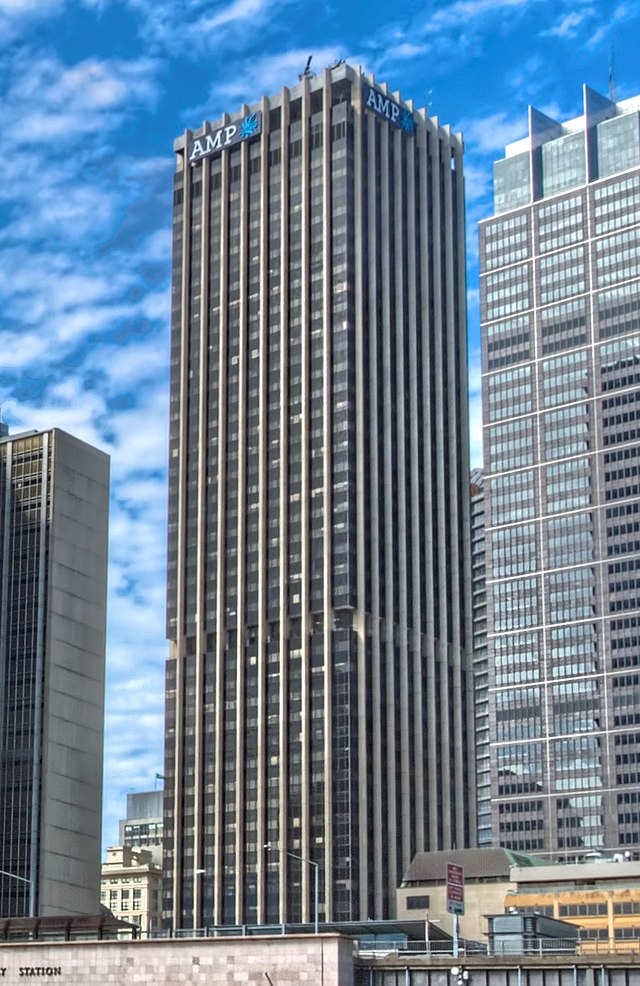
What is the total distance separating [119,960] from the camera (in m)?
101

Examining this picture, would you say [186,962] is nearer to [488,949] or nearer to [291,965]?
[291,965]

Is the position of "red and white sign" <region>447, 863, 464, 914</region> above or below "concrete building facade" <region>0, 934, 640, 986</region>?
above

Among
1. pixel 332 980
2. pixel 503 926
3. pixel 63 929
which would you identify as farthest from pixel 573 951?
pixel 63 929

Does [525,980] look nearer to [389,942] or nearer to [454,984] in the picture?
[454,984]

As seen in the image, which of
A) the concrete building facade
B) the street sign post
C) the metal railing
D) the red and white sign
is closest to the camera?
the concrete building facade

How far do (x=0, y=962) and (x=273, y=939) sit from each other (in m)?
20.2

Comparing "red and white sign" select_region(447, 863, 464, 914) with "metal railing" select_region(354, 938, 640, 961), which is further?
"red and white sign" select_region(447, 863, 464, 914)

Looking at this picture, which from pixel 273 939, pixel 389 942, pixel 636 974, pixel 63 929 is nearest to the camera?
pixel 636 974

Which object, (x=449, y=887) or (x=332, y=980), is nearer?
(x=332, y=980)

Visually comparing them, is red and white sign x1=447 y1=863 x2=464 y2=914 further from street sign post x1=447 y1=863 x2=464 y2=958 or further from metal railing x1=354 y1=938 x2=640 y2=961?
metal railing x1=354 y1=938 x2=640 y2=961

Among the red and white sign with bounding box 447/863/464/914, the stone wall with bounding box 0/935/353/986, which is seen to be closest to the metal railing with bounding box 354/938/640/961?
the red and white sign with bounding box 447/863/464/914

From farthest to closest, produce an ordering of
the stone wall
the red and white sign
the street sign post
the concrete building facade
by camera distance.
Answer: the red and white sign, the street sign post, the stone wall, the concrete building facade

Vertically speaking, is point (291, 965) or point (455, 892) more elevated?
point (455, 892)

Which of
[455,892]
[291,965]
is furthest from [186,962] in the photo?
[455,892]
